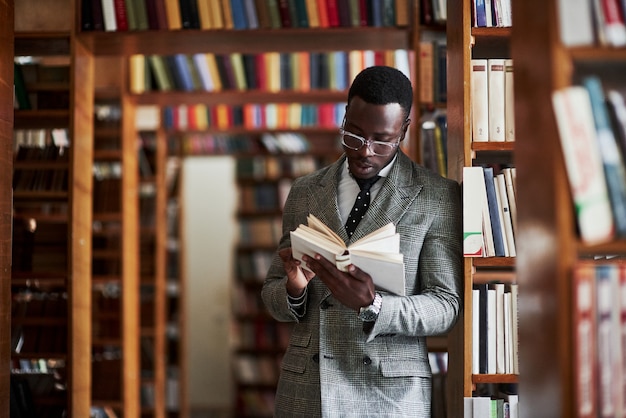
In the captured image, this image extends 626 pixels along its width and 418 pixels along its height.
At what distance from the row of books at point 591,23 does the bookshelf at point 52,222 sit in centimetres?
269

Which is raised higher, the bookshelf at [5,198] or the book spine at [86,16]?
the book spine at [86,16]

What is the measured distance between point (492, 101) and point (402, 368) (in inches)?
37.0

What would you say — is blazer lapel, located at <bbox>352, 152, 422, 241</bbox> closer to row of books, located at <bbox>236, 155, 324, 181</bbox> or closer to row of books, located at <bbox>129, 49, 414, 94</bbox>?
row of books, located at <bbox>129, 49, 414, 94</bbox>

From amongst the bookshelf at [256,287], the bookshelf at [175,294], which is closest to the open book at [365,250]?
the bookshelf at [175,294]

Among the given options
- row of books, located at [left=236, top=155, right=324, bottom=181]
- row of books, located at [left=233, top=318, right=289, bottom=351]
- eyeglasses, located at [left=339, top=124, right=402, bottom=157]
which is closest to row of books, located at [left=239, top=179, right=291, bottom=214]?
row of books, located at [left=236, top=155, right=324, bottom=181]

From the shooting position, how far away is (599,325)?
1.85 metres

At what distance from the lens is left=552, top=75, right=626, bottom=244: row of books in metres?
1.82

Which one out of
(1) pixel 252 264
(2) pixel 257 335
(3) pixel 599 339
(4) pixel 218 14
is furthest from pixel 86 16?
(2) pixel 257 335

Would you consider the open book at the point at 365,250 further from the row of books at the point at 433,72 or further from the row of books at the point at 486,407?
the row of books at the point at 433,72

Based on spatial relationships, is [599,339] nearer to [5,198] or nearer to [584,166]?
[584,166]

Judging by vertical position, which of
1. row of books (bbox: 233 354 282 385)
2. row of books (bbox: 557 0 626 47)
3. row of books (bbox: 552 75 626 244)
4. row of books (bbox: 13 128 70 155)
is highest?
row of books (bbox: 13 128 70 155)

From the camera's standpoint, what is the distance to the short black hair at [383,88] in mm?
2588

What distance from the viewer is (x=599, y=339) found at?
1.84m

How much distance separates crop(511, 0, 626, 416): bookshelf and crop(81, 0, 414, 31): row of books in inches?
75.8
